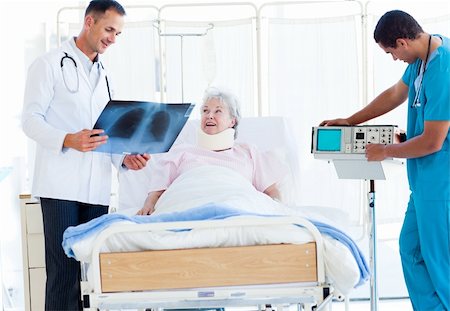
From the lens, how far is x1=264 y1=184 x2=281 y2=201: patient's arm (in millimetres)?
3420

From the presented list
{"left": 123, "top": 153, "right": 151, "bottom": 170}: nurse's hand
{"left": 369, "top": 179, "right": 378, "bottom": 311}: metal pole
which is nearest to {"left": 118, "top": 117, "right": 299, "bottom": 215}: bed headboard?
{"left": 123, "top": 153, "right": 151, "bottom": 170}: nurse's hand

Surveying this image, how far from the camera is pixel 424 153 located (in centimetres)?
316

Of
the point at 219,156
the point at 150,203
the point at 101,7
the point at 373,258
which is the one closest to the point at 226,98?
the point at 219,156

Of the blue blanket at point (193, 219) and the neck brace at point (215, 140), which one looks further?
the neck brace at point (215, 140)

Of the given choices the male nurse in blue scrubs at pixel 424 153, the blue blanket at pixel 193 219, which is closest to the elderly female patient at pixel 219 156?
the male nurse in blue scrubs at pixel 424 153

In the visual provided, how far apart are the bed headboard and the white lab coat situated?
0.71 feet

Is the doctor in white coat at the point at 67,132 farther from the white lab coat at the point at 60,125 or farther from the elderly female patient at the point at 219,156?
the elderly female patient at the point at 219,156

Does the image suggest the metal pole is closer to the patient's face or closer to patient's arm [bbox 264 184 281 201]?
patient's arm [bbox 264 184 281 201]

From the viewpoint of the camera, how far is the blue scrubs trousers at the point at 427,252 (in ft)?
10.6

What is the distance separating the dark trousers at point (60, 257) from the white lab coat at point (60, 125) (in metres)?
0.05

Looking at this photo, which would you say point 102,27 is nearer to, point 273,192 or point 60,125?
point 60,125

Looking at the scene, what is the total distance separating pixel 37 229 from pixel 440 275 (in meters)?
1.69

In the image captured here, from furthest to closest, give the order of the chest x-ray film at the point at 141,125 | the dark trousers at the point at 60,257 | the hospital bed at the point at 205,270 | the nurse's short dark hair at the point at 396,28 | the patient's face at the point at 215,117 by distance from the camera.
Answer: the patient's face at the point at 215,117
the dark trousers at the point at 60,257
the nurse's short dark hair at the point at 396,28
the chest x-ray film at the point at 141,125
the hospital bed at the point at 205,270

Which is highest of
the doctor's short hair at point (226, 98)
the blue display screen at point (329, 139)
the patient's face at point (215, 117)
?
the doctor's short hair at point (226, 98)
